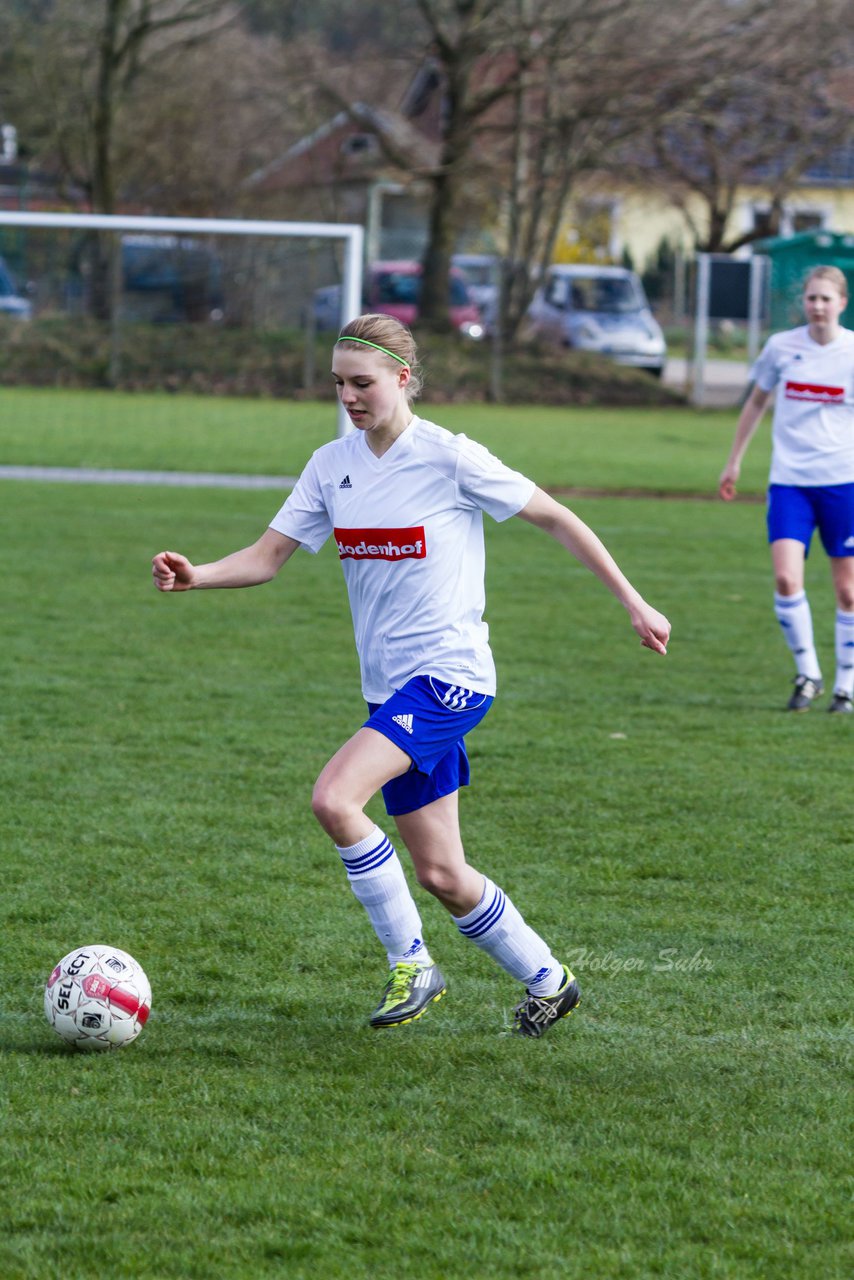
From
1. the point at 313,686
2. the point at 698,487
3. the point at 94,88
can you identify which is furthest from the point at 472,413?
the point at 313,686

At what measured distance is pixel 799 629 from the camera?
850 centimetres

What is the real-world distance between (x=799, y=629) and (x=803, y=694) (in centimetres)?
34

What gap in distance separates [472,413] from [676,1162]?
23612mm

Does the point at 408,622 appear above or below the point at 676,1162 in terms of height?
above

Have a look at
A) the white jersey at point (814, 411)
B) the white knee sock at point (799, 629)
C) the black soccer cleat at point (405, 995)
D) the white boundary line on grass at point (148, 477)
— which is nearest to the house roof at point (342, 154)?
the white boundary line on grass at point (148, 477)

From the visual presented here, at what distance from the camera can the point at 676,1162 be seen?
135 inches

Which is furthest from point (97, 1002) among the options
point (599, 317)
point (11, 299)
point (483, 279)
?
point (483, 279)

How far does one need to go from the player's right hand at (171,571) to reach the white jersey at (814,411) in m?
4.88

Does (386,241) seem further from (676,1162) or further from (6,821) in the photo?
(676,1162)

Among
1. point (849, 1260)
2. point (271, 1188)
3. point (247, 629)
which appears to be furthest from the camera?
point (247, 629)

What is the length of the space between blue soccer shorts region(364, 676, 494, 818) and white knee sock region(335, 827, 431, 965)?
0.37 feet

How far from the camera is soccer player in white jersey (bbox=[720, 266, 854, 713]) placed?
8.30 meters

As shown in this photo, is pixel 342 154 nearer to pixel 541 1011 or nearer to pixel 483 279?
pixel 483 279

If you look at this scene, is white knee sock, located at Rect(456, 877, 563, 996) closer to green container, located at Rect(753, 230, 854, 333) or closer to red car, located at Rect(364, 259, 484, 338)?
green container, located at Rect(753, 230, 854, 333)
